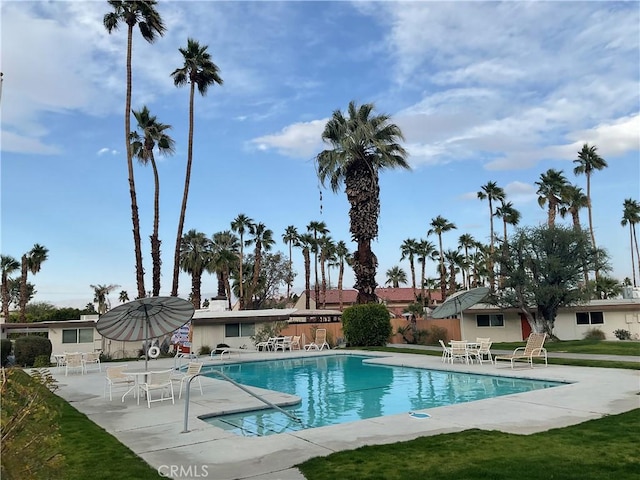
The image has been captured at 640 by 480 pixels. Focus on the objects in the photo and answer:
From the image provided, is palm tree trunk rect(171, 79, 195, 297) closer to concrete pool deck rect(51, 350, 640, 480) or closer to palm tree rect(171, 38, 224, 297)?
palm tree rect(171, 38, 224, 297)

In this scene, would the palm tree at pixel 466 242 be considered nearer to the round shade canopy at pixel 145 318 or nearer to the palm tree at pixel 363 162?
the palm tree at pixel 363 162

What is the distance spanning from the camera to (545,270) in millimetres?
27906

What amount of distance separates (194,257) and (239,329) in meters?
17.8

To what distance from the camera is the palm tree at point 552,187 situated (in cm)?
4372

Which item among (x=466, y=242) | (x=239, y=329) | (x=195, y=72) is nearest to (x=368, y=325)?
(x=239, y=329)

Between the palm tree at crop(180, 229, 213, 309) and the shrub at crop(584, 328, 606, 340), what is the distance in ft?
105

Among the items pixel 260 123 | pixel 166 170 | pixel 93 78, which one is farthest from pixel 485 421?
pixel 166 170

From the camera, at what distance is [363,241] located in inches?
1105

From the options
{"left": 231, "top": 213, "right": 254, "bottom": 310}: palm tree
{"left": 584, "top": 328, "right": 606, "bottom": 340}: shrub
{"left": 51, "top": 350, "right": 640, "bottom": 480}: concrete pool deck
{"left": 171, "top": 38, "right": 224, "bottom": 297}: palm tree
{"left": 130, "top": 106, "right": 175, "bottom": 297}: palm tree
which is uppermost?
{"left": 171, "top": 38, "right": 224, "bottom": 297}: palm tree

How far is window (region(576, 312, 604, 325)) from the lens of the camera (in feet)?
101

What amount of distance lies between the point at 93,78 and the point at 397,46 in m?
11.1

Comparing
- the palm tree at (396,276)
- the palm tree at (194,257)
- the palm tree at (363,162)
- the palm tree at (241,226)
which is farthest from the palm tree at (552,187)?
the palm tree at (396,276)

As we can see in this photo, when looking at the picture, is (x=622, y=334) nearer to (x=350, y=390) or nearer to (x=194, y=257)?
(x=350, y=390)

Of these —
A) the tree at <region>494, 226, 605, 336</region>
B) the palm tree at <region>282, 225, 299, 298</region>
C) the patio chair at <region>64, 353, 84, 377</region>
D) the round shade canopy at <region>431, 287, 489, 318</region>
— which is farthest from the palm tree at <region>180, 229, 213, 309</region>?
the round shade canopy at <region>431, 287, 489, 318</region>
